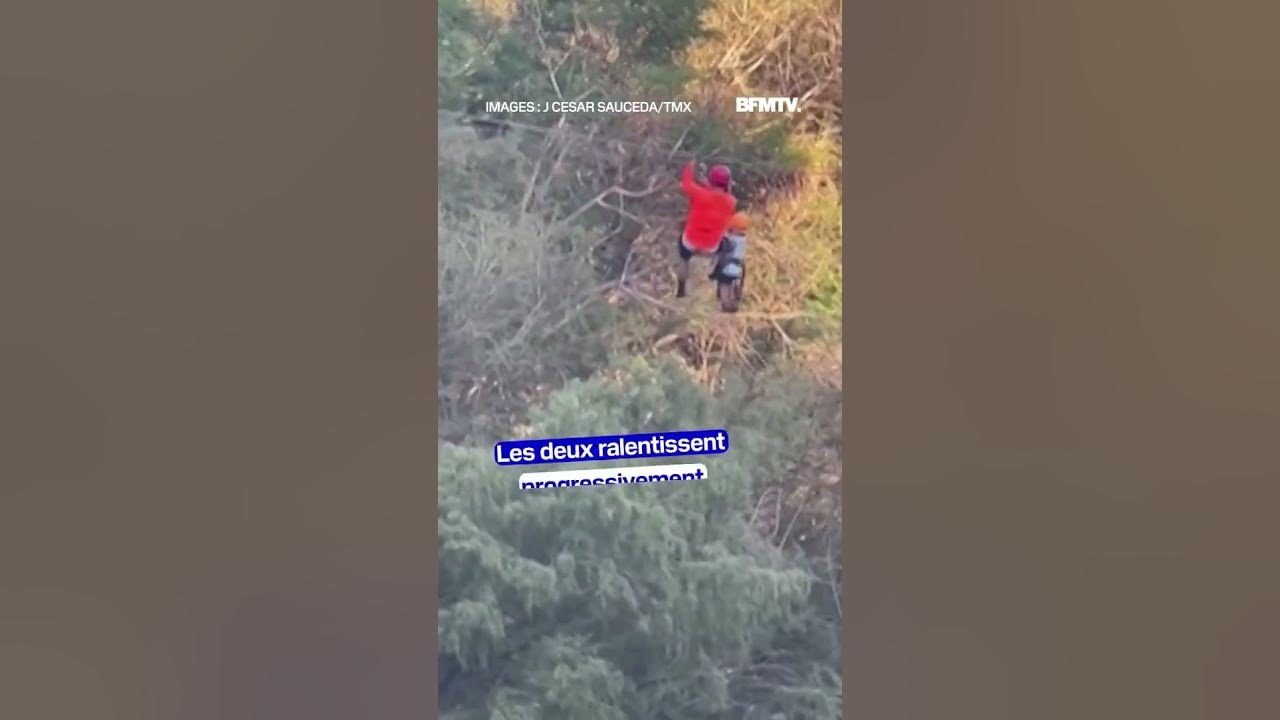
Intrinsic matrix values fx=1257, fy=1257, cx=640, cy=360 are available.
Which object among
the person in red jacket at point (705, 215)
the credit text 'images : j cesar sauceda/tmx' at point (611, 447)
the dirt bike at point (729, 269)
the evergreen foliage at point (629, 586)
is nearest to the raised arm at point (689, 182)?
the person in red jacket at point (705, 215)

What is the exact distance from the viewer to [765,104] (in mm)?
2674

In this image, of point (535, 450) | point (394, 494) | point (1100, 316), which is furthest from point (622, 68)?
point (1100, 316)

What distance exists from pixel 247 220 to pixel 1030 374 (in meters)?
1.71

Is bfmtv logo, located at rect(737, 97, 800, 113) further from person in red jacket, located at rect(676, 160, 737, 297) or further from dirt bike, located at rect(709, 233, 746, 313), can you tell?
dirt bike, located at rect(709, 233, 746, 313)

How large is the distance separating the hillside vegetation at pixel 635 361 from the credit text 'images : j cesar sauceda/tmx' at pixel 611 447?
2 centimetres

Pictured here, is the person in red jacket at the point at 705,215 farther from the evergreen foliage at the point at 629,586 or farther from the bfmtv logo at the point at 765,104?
the evergreen foliage at the point at 629,586

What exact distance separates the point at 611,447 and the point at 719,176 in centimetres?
62

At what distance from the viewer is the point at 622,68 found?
2.62m

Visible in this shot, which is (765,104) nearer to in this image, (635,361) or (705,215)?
(705,215)

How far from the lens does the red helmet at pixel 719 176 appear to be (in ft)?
8.76

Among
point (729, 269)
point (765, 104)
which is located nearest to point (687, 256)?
point (729, 269)

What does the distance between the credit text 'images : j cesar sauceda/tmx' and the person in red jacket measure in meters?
0.31

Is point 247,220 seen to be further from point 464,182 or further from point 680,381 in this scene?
point 680,381

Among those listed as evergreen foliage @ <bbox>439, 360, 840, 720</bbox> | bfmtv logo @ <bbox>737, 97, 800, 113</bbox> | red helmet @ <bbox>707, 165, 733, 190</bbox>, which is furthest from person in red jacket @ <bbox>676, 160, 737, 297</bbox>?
evergreen foliage @ <bbox>439, 360, 840, 720</bbox>
